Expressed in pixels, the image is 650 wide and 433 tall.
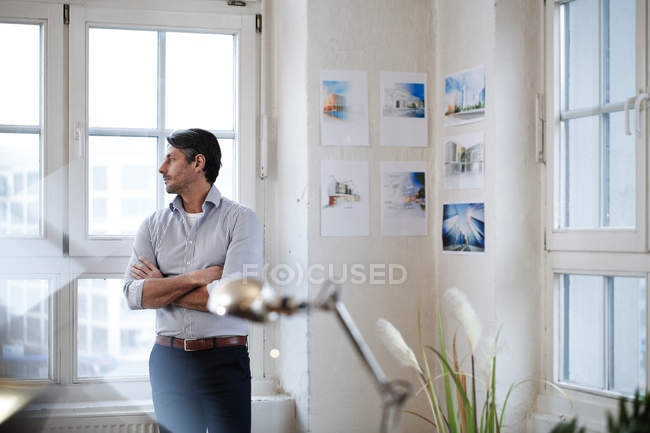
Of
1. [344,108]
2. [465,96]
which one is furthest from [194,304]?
[465,96]

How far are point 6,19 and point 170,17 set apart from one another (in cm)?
71

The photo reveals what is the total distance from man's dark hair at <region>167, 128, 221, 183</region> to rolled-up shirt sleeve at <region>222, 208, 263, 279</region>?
23 cm

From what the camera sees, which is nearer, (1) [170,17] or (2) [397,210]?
(2) [397,210]

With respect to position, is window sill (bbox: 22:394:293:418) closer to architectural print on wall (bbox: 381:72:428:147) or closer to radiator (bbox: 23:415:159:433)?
radiator (bbox: 23:415:159:433)

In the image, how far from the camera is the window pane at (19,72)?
3051 mm

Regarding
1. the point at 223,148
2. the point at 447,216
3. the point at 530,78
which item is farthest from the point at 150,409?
the point at 530,78

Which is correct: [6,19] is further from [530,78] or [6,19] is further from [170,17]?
[530,78]

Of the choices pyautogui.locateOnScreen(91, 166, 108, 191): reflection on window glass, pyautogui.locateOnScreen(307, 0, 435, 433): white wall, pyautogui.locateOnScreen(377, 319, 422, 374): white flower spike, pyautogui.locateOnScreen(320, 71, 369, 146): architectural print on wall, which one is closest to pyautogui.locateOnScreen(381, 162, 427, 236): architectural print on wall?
pyautogui.locateOnScreen(307, 0, 435, 433): white wall

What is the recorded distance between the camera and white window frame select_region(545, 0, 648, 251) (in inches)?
92.7

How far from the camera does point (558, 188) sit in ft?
8.80

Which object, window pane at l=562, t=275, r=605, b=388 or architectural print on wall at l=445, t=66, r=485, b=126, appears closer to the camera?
window pane at l=562, t=275, r=605, b=388

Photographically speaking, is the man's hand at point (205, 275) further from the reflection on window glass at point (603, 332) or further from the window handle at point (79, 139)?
the reflection on window glass at point (603, 332)

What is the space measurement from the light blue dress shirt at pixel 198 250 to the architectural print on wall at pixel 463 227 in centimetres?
83

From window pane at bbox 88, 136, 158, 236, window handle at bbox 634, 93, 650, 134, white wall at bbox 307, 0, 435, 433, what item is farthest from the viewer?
window pane at bbox 88, 136, 158, 236
